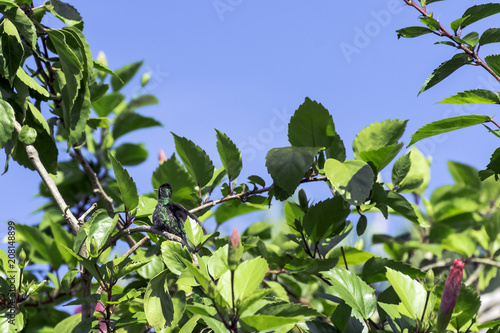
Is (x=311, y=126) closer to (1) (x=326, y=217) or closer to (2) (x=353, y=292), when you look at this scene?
(1) (x=326, y=217)

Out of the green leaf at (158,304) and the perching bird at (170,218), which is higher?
the perching bird at (170,218)

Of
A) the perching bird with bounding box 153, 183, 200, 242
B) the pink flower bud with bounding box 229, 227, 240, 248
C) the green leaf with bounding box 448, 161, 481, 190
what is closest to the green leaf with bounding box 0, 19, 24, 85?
the perching bird with bounding box 153, 183, 200, 242

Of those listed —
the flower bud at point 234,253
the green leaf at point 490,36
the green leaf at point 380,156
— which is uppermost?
the green leaf at point 490,36

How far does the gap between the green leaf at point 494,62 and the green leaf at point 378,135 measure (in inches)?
7.6

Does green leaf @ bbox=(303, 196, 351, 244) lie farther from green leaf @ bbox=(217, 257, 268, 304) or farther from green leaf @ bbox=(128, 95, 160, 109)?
green leaf @ bbox=(128, 95, 160, 109)

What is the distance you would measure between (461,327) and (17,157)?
3.33ft

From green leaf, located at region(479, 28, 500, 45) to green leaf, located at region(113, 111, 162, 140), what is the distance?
124cm

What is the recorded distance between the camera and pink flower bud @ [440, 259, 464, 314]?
697 mm

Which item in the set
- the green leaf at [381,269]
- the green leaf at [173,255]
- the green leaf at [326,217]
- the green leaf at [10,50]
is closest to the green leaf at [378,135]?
the green leaf at [326,217]

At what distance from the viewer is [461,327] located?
2.91 ft

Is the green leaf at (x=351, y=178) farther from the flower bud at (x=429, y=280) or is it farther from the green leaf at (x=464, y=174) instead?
the green leaf at (x=464, y=174)

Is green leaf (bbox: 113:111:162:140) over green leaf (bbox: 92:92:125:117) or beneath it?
beneath

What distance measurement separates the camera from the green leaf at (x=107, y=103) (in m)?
1.81

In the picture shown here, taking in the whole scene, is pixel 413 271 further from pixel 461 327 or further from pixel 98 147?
pixel 98 147
